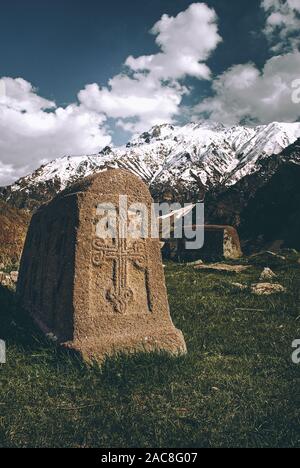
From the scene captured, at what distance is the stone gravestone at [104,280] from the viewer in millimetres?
5738

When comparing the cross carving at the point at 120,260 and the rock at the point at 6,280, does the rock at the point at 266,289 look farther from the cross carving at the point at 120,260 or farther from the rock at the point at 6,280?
the rock at the point at 6,280

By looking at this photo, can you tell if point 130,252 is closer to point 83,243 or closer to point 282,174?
point 83,243

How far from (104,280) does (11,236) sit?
1057 cm

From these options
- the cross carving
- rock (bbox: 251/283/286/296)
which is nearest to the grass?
the cross carving

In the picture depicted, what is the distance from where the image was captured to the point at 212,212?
119 ft

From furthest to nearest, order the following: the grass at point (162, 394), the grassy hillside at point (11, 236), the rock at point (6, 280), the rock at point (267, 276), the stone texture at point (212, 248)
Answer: the stone texture at point (212, 248), the grassy hillside at point (11, 236), the rock at point (267, 276), the rock at point (6, 280), the grass at point (162, 394)

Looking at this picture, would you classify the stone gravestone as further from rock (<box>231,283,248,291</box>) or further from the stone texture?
the stone texture

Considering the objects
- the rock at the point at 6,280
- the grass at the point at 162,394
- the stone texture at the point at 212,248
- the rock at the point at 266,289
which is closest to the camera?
the grass at the point at 162,394

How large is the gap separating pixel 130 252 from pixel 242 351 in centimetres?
231

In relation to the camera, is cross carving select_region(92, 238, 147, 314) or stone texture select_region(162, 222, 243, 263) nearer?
cross carving select_region(92, 238, 147, 314)

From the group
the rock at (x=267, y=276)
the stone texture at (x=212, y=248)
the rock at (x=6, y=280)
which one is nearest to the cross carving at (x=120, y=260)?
the rock at (x=6, y=280)

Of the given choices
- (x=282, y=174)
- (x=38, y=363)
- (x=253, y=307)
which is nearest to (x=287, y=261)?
(x=253, y=307)

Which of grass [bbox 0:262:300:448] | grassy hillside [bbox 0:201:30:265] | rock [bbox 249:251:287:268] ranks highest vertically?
grassy hillside [bbox 0:201:30:265]

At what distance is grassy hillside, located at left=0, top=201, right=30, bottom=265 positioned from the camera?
1509 centimetres
